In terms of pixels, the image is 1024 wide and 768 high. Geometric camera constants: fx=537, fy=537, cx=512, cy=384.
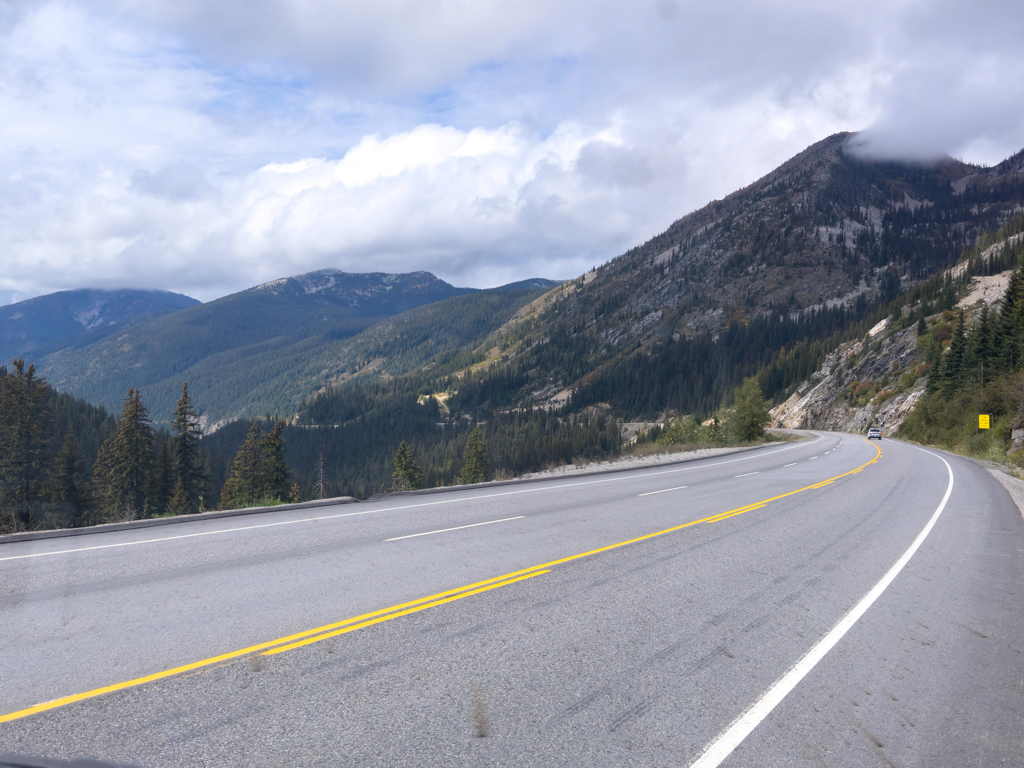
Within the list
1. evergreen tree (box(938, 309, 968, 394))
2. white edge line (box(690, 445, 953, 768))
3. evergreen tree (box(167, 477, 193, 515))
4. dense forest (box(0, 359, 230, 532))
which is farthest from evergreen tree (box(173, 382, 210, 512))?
evergreen tree (box(938, 309, 968, 394))

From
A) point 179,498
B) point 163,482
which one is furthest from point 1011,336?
point 163,482

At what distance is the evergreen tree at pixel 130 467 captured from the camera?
131 feet

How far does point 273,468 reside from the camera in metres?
46.5

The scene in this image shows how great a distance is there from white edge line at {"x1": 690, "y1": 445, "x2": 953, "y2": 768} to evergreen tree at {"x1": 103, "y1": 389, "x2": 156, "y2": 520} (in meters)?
45.2

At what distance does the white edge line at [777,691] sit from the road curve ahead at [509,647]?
0.09 ft

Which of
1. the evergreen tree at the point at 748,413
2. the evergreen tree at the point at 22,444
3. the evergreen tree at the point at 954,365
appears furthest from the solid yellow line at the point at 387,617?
the evergreen tree at the point at 954,365

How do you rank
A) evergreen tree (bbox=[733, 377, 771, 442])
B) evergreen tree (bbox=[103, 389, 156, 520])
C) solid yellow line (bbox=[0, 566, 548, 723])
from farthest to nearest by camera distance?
evergreen tree (bbox=[733, 377, 771, 442]) → evergreen tree (bbox=[103, 389, 156, 520]) → solid yellow line (bbox=[0, 566, 548, 723])

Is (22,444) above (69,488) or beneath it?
above

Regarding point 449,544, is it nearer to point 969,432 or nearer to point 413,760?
point 413,760

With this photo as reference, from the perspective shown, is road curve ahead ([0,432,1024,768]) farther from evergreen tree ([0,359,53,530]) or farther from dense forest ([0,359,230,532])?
evergreen tree ([0,359,53,530])

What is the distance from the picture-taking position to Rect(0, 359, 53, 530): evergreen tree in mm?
33344

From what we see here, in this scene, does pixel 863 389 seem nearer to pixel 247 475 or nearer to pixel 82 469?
pixel 247 475

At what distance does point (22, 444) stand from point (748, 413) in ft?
179

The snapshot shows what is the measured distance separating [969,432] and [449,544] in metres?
49.2
